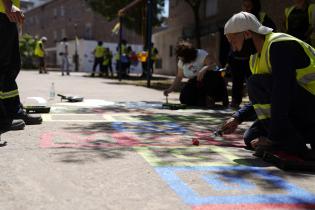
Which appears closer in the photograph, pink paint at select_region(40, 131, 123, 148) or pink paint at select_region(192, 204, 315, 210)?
pink paint at select_region(192, 204, 315, 210)

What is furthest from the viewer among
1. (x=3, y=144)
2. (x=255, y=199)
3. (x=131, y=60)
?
(x=131, y=60)

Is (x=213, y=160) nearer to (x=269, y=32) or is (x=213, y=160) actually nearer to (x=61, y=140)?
(x=269, y=32)

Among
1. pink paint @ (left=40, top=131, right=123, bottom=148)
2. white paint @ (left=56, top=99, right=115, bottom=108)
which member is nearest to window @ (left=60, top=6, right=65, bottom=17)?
white paint @ (left=56, top=99, right=115, bottom=108)

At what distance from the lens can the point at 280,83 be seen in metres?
3.63

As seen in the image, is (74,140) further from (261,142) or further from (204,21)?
(204,21)

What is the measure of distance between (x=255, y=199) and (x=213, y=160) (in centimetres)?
111

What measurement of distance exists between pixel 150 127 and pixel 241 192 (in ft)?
9.59

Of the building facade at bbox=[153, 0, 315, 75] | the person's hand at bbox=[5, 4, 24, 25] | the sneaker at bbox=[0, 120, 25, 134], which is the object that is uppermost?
the building facade at bbox=[153, 0, 315, 75]

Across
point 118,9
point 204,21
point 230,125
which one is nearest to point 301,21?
point 230,125

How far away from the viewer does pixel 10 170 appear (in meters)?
3.49

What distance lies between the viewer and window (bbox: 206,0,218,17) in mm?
25623

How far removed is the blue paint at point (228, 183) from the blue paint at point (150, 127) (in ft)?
7.07

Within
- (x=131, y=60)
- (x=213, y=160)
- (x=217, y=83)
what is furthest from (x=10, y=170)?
(x=131, y=60)

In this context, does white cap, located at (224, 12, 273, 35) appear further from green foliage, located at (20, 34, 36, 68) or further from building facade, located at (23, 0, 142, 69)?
green foliage, located at (20, 34, 36, 68)
